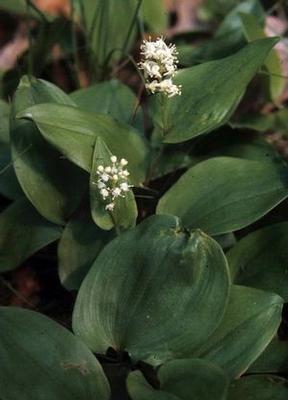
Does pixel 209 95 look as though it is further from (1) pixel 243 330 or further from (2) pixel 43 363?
(2) pixel 43 363

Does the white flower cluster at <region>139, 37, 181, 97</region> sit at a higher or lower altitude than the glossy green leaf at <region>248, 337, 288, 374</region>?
higher

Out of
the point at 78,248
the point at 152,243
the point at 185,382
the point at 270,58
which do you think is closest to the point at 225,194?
the point at 152,243

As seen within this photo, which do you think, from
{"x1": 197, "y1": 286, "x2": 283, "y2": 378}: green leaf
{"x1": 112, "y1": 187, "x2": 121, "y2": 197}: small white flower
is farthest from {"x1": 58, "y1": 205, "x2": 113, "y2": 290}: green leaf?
{"x1": 197, "y1": 286, "x2": 283, "y2": 378}: green leaf

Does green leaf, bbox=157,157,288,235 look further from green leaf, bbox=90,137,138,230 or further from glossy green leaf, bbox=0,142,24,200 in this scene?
glossy green leaf, bbox=0,142,24,200

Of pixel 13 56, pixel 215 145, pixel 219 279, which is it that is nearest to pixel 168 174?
pixel 215 145

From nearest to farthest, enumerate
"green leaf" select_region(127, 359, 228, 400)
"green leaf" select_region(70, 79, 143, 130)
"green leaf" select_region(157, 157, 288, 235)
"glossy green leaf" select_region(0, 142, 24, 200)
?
"green leaf" select_region(127, 359, 228, 400), "green leaf" select_region(157, 157, 288, 235), "glossy green leaf" select_region(0, 142, 24, 200), "green leaf" select_region(70, 79, 143, 130)

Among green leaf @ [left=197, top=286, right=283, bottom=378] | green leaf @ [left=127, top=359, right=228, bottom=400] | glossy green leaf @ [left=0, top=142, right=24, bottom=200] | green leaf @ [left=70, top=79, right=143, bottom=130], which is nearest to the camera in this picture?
green leaf @ [left=127, top=359, right=228, bottom=400]

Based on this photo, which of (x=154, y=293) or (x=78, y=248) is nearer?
(x=154, y=293)
